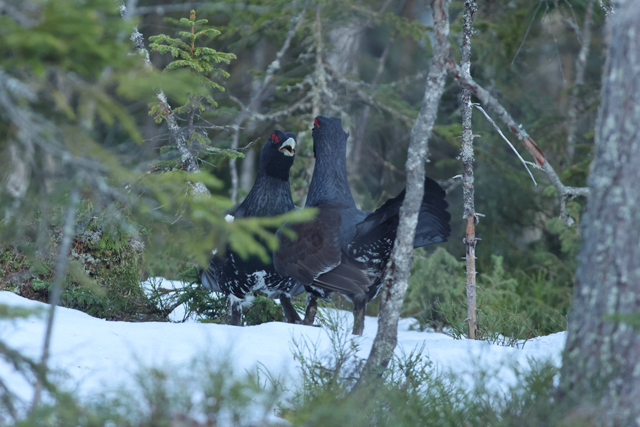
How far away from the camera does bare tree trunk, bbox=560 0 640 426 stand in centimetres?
260

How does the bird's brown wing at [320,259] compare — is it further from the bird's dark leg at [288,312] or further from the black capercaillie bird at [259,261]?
the bird's dark leg at [288,312]

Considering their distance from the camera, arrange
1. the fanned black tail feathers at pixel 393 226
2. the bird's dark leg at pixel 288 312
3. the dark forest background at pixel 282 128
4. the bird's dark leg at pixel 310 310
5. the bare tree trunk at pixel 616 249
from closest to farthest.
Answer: the dark forest background at pixel 282 128 < the bare tree trunk at pixel 616 249 < the fanned black tail feathers at pixel 393 226 < the bird's dark leg at pixel 310 310 < the bird's dark leg at pixel 288 312

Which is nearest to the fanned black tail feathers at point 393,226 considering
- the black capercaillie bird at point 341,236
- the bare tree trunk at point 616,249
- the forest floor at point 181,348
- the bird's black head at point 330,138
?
the black capercaillie bird at point 341,236

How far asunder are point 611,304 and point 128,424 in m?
2.27

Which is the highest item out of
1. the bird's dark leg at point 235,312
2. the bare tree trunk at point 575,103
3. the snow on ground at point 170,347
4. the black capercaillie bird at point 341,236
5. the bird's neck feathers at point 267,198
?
the bare tree trunk at point 575,103

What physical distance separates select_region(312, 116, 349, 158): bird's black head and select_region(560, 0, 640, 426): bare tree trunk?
9.09 ft

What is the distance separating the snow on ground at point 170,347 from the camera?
11.1 ft

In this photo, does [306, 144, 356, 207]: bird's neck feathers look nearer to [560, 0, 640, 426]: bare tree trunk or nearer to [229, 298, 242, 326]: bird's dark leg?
[229, 298, 242, 326]: bird's dark leg

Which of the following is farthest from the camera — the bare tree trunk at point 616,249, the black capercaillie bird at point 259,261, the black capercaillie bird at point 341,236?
the black capercaillie bird at point 259,261

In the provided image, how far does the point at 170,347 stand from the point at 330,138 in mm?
2364

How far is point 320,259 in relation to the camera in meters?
4.79

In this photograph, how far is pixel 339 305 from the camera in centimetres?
759

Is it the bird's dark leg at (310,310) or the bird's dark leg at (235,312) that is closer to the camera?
the bird's dark leg at (310,310)

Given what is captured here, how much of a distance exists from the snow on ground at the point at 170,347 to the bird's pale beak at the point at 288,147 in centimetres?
159
